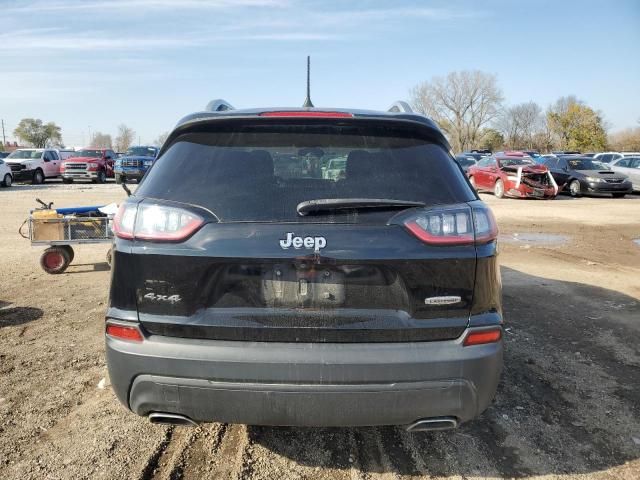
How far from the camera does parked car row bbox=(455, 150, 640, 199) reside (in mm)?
20875

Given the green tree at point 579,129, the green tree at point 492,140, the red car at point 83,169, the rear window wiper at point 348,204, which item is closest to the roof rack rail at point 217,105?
the rear window wiper at point 348,204

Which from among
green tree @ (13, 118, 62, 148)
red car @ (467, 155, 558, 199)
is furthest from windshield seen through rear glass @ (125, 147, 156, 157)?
green tree @ (13, 118, 62, 148)

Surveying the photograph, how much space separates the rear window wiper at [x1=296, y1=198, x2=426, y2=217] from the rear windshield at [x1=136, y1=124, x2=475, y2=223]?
0.08 feet

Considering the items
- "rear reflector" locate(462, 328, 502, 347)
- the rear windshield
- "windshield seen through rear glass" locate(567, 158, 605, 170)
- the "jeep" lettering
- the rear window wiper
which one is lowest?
"rear reflector" locate(462, 328, 502, 347)

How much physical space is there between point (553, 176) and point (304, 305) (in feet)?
76.8

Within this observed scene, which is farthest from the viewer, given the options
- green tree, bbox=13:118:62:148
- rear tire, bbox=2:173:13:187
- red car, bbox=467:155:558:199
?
green tree, bbox=13:118:62:148

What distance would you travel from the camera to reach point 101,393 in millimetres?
3645

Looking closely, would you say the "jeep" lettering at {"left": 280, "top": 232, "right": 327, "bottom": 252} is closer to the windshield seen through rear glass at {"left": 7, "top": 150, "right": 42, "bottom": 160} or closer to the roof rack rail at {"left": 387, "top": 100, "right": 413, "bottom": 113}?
the roof rack rail at {"left": 387, "top": 100, "right": 413, "bottom": 113}

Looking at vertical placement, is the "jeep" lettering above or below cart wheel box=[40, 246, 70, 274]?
above

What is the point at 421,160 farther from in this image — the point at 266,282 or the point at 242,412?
the point at 242,412

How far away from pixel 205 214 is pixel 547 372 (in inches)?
124

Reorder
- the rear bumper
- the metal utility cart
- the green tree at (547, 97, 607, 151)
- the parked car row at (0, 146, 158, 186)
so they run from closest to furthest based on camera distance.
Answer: the rear bumper
the metal utility cart
the parked car row at (0, 146, 158, 186)
the green tree at (547, 97, 607, 151)

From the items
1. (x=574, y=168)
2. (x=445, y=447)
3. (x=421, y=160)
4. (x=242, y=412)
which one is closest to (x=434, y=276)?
(x=421, y=160)

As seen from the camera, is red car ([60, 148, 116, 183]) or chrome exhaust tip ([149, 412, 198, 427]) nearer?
chrome exhaust tip ([149, 412, 198, 427])
